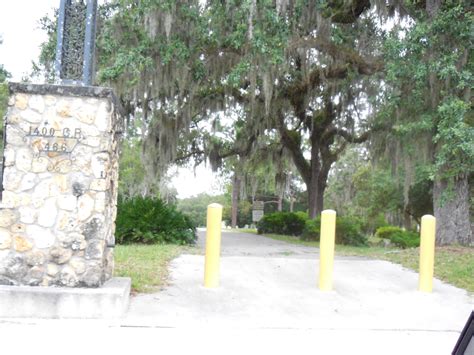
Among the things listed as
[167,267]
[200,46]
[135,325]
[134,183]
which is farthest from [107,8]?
[134,183]

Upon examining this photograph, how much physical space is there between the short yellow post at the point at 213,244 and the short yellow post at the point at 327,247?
1381mm

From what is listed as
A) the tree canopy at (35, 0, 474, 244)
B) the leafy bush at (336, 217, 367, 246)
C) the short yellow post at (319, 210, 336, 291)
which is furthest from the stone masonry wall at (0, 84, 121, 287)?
the leafy bush at (336, 217, 367, 246)

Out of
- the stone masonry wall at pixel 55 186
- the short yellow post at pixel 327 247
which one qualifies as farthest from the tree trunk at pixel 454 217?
the stone masonry wall at pixel 55 186

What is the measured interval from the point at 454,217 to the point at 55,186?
9.92 meters

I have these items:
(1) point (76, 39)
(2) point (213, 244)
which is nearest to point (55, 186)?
(1) point (76, 39)

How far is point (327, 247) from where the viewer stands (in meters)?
6.87

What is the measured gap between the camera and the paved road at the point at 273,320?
15.1ft

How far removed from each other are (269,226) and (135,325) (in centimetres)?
1758

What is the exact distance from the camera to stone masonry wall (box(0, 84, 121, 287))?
5418 mm

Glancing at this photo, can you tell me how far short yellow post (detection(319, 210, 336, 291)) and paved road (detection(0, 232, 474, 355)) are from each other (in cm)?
17

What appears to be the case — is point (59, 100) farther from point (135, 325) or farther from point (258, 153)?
point (258, 153)

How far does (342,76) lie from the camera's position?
50.9ft

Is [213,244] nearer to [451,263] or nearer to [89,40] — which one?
[89,40]

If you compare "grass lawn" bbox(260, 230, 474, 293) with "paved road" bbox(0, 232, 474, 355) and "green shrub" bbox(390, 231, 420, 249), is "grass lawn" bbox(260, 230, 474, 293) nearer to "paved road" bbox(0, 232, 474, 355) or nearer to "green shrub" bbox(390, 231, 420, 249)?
"paved road" bbox(0, 232, 474, 355)
